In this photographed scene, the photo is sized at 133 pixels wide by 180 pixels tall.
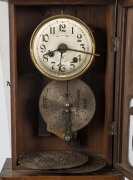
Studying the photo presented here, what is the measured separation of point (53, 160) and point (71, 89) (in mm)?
300

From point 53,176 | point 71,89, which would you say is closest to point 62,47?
point 71,89

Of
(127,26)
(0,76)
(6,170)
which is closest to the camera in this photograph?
(127,26)

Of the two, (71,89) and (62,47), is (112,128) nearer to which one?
(71,89)

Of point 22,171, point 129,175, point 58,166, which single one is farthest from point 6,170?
point 129,175

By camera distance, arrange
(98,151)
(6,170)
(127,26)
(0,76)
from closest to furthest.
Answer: (127,26) → (6,170) → (98,151) → (0,76)

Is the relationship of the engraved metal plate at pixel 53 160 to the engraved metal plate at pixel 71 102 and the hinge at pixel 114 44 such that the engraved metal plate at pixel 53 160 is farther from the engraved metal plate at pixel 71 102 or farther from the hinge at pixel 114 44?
the hinge at pixel 114 44

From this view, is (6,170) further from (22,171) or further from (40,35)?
(40,35)

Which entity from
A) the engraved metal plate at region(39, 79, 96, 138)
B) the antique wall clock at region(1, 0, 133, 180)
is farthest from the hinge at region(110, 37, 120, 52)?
the engraved metal plate at region(39, 79, 96, 138)

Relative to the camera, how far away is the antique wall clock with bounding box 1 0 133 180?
→ 1.43 metres

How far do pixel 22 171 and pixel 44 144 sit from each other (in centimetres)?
22

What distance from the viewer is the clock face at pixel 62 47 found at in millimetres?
1436

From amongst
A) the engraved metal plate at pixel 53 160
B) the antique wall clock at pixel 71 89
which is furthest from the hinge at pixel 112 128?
the engraved metal plate at pixel 53 160

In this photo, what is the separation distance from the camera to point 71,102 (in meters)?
1.54

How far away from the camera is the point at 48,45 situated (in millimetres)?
1448
